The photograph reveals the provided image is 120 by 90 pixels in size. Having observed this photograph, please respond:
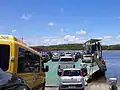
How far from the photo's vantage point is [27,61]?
9.80 metres

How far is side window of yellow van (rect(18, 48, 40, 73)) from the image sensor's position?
9.21 m

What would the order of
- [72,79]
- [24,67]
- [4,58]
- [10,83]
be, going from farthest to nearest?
[72,79] < [24,67] < [4,58] < [10,83]

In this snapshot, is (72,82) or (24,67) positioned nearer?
(24,67)

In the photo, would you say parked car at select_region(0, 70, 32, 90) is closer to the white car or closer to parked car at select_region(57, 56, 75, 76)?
the white car

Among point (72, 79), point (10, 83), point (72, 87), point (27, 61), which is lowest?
point (72, 87)

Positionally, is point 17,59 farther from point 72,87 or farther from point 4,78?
point 72,87

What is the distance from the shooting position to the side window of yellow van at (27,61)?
9207mm

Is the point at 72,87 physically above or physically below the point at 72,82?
below

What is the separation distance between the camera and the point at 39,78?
12.1 meters

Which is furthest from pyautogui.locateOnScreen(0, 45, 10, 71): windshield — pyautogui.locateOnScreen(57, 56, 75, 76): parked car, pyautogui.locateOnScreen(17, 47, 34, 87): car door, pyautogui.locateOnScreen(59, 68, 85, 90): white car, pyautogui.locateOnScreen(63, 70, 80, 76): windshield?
pyautogui.locateOnScreen(57, 56, 75, 76): parked car

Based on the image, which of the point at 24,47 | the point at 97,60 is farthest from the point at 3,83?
the point at 97,60

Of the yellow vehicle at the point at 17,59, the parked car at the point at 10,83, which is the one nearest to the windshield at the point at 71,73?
the yellow vehicle at the point at 17,59

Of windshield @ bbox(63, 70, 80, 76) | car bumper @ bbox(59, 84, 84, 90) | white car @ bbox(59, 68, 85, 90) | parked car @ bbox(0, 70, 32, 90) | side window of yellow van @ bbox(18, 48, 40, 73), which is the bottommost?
car bumper @ bbox(59, 84, 84, 90)

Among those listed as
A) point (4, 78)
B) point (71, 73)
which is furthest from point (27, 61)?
point (71, 73)
